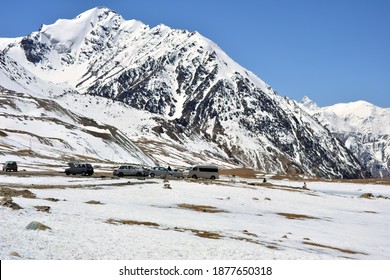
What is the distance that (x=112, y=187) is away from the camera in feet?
201

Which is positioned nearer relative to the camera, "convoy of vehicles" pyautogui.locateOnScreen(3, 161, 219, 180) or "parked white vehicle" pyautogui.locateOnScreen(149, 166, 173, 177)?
"convoy of vehicles" pyautogui.locateOnScreen(3, 161, 219, 180)

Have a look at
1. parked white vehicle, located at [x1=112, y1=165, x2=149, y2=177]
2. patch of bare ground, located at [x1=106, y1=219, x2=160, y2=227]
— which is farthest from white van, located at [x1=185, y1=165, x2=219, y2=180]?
patch of bare ground, located at [x1=106, y1=219, x2=160, y2=227]

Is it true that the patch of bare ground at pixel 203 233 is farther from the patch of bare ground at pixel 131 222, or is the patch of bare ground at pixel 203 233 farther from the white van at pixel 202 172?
the white van at pixel 202 172

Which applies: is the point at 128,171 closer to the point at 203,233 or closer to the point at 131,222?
the point at 131,222

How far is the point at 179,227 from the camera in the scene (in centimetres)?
3356

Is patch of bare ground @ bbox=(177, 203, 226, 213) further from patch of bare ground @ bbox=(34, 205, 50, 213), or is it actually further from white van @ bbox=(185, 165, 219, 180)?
white van @ bbox=(185, 165, 219, 180)

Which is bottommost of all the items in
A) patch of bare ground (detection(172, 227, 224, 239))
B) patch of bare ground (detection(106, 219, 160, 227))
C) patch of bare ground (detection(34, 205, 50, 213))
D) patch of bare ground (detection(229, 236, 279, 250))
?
patch of bare ground (detection(229, 236, 279, 250))

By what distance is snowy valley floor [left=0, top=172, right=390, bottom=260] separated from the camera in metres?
23.5

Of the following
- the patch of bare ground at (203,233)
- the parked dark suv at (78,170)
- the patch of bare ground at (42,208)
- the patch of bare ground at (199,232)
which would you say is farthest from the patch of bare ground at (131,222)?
the parked dark suv at (78,170)

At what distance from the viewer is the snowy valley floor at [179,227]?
77.1ft

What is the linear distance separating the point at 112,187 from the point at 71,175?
69.7 ft

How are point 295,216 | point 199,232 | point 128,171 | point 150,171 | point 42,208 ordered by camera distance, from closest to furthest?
1. point 199,232
2. point 42,208
3. point 295,216
4. point 128,171
5. point 150,171

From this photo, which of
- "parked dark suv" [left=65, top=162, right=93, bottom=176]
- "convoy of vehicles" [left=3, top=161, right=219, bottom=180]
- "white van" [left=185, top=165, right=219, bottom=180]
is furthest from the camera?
"white van" [left=185, top=165, right=219, bottom=180]

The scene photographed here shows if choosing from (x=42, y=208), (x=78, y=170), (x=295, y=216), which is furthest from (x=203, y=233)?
(x=78, y=170)
